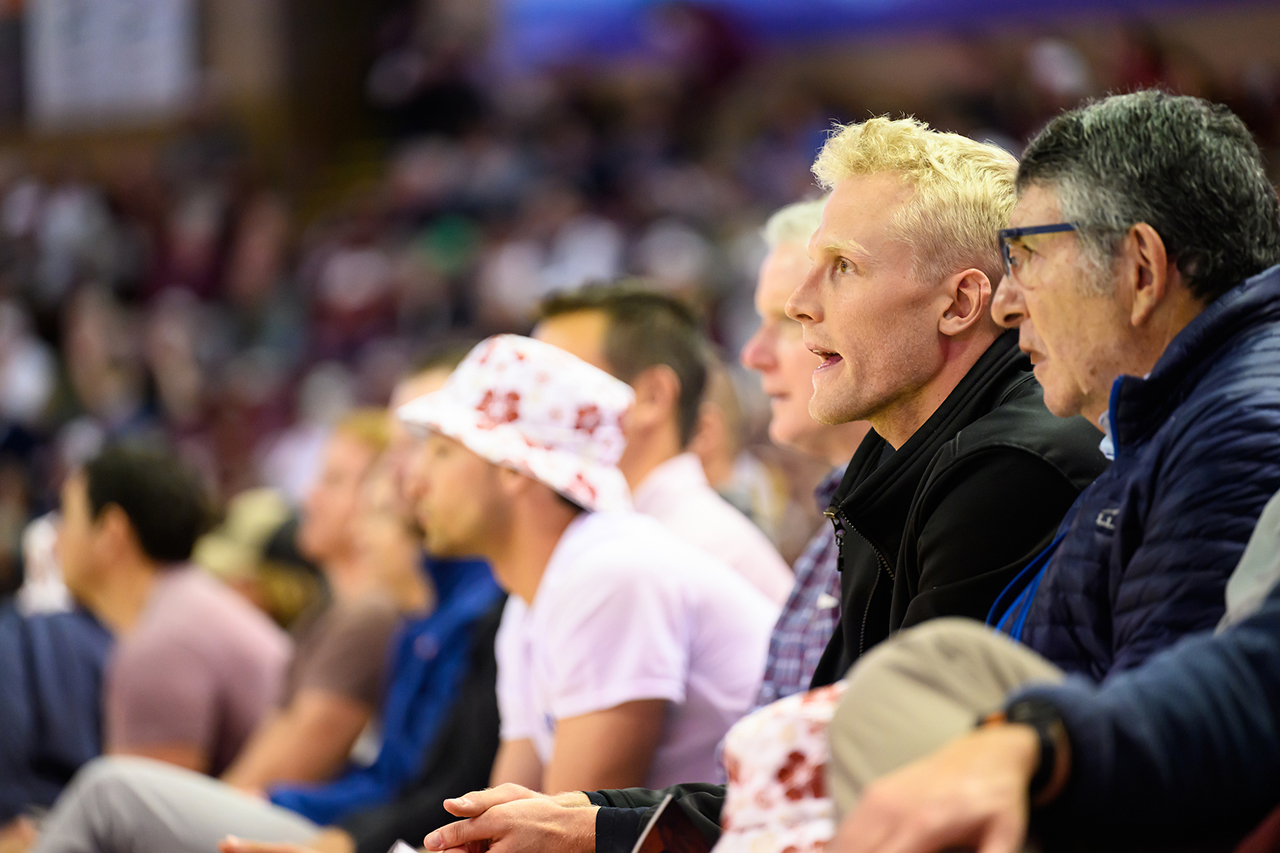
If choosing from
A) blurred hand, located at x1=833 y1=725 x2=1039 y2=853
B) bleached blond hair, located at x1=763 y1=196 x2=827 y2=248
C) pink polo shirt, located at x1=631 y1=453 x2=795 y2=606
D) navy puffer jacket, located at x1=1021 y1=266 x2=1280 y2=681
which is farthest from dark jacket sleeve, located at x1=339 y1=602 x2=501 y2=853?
blurred hand, located at x1=833 y1=725 x2=1039 y2=853

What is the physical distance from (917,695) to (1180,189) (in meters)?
0.73

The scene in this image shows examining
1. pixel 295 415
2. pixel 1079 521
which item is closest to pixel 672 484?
pixel 1079 521

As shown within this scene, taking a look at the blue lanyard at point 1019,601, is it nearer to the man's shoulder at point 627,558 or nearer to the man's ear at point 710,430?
the man's shoulder at point 627,558

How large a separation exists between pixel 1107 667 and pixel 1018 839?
1.53ft

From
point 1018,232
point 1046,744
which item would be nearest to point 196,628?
point 1018,232

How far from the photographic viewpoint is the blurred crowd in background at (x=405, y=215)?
946cm

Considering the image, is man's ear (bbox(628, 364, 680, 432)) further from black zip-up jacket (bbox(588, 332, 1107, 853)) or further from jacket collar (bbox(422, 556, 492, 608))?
black zip-up jacket (bbox(588, 332, 1107, 853))

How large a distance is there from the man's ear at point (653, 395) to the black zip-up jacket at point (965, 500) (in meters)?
1.11

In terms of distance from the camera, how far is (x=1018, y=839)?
1.22 m

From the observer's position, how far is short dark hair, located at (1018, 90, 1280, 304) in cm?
172

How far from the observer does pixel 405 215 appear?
11.8m

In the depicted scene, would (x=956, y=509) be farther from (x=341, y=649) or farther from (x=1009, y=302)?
(x=341, y=649)

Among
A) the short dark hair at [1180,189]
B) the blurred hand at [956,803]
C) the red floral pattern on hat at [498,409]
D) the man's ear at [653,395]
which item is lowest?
the man's ear at [653,395]

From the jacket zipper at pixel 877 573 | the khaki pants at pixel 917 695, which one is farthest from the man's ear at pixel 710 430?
the khaki pants at pixel 917 695
